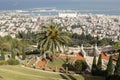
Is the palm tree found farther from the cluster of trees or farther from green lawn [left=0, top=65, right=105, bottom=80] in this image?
the cluster of trees

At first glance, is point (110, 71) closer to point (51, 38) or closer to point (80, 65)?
point (80, 65)

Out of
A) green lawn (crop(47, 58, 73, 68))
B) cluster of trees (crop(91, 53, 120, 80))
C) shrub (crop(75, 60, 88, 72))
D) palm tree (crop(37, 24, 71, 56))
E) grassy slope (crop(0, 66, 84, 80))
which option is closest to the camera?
grassy slope (crop(0, 66, 84, 80))

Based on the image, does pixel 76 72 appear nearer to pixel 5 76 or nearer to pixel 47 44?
pixel 47 44

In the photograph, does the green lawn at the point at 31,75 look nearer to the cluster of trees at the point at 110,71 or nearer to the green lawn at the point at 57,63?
the cluster of trees at the point at 110,71

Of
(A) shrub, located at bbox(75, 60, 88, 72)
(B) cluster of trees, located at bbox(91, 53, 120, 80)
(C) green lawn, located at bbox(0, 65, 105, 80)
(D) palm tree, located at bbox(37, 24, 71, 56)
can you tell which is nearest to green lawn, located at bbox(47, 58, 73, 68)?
(D) palm tree, located at bbox(37, 24, 71, 56)

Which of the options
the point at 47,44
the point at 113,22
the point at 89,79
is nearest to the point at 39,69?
the point at 47,44

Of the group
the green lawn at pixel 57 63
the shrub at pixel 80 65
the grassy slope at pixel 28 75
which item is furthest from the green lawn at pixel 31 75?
the green lawn at pixel 57 63
